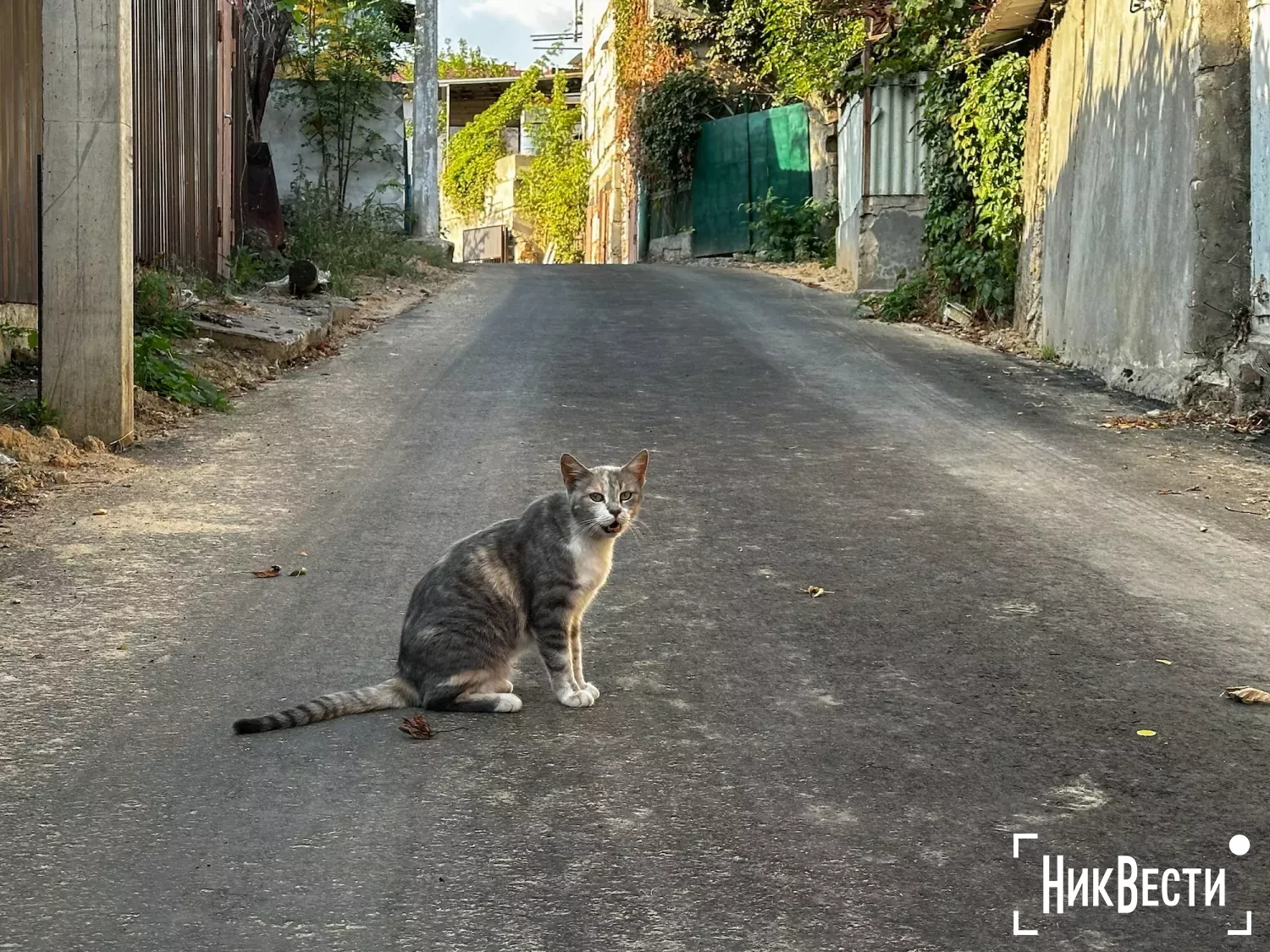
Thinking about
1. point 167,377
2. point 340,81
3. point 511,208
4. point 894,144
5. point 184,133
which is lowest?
point 167,377

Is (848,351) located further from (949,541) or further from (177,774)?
(177,774)

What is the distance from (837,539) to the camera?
641cm

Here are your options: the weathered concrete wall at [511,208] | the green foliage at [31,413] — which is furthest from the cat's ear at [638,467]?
the weathered concrete wall at [511,208]

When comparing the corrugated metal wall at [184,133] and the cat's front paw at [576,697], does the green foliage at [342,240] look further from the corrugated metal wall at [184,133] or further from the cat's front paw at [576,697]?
the cat's front paw at [576,697]

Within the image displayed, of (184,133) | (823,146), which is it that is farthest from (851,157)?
(184,133)

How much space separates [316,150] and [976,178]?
1183 cm

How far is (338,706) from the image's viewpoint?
13.6ft

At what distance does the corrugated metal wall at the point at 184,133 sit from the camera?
1231 cm

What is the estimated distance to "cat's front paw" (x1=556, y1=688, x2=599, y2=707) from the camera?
4320 millimetres

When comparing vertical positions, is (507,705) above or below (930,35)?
below

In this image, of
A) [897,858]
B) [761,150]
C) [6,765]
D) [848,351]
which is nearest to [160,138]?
[848,351]

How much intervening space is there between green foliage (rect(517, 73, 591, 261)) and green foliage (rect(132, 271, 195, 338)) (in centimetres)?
3148

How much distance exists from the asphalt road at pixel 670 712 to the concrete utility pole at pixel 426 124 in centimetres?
1535

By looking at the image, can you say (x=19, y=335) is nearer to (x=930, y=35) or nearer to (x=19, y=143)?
(x=19, y=143)
